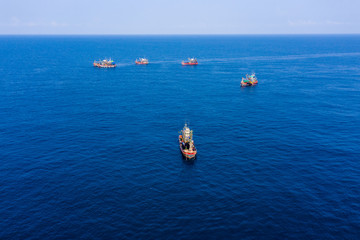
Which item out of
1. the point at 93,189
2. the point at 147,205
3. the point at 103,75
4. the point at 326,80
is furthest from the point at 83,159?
the point at 326,80

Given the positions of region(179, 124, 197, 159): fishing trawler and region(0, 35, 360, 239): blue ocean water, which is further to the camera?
region(179, 124, 197, 159): fishing trawler

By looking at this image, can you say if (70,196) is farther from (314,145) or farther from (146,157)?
(314,145)

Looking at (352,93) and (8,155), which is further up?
(352,93)

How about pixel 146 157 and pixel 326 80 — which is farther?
pixel 326 80

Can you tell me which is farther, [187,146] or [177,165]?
[187,146]

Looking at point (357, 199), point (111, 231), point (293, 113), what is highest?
point (293, 113)

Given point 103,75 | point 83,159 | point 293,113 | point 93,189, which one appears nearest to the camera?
point 93,189

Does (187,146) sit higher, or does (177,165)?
(187,146)

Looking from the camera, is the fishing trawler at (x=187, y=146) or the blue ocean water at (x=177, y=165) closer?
the blue ocean water at (x=177, y=165)
